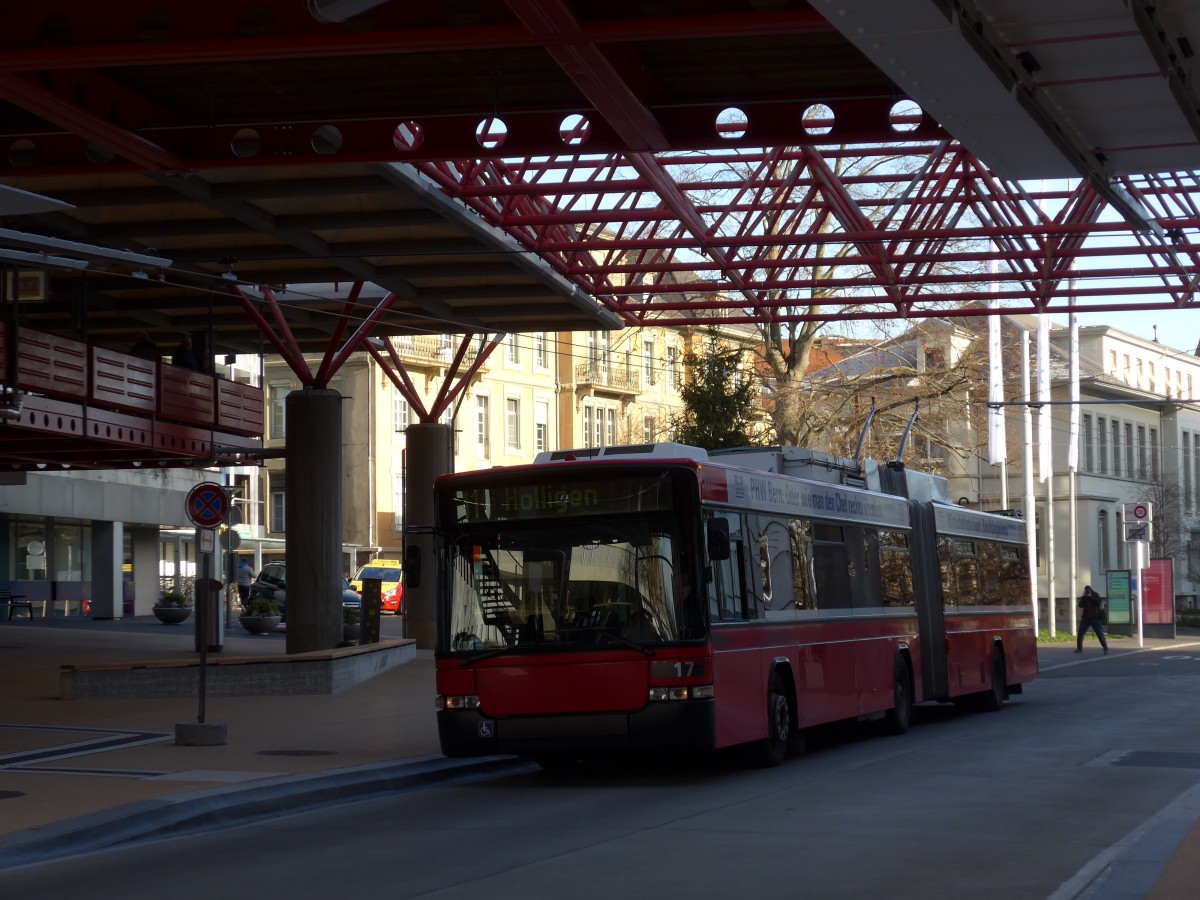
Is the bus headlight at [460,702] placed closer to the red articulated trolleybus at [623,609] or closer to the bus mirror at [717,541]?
the red articulated trolleybus at [623,609]

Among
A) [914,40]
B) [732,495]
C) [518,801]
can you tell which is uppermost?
[914,40]

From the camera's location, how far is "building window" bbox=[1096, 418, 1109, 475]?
80125mm

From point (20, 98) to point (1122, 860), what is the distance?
10.3m

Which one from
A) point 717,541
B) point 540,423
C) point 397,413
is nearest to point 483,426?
point 397,413

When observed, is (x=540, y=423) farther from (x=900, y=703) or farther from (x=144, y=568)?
(x=900, y=703)

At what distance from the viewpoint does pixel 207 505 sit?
19.0m

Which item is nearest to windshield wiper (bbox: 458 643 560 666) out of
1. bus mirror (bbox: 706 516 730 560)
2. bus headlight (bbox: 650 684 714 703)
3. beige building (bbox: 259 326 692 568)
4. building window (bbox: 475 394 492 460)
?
bus headlight (bbox: 650 684 714 703)

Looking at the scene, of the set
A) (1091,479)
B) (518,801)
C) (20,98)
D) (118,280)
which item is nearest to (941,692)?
(518,801)

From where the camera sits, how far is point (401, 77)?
16.5 meters

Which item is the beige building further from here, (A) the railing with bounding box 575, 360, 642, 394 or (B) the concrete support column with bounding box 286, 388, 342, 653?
(B) the concrete support column with bounding box 286, 388, 342, 653

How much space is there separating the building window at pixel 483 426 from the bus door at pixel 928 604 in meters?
54.4

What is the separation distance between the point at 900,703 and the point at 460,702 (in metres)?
7.34

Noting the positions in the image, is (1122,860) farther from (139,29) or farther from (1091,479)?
(1091,479)

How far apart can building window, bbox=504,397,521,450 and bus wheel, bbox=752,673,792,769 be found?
203 feet
